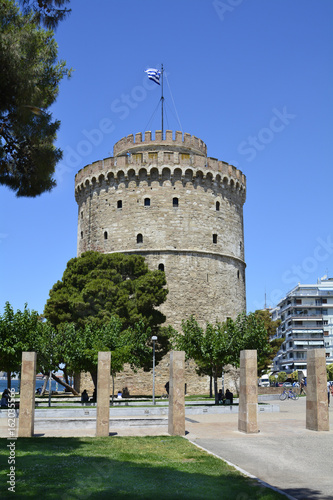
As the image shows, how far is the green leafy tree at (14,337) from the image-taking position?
69.1ft

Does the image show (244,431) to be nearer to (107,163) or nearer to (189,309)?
(189,309)

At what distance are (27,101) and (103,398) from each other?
7646mm

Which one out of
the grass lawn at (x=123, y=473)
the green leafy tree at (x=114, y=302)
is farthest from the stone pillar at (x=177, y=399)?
the green leafy tree at (x=114, y=302)

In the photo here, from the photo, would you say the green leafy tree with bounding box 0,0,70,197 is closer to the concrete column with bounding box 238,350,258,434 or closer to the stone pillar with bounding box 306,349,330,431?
the concrete column with bounding box 238,350,258,434

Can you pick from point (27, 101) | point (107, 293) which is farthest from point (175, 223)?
point (27, 101)

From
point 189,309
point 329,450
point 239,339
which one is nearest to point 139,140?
point 189,309

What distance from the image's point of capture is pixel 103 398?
13352 mm

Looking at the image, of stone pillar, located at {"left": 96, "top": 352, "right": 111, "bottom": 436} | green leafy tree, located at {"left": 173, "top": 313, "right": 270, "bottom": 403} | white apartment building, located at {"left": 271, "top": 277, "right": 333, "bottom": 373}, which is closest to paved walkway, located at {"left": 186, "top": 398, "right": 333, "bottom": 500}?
stone pillar, located at {"left": 96, "top": 352, "right": 111, "bottom": 436}

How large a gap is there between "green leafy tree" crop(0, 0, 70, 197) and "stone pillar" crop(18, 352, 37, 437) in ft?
15.3

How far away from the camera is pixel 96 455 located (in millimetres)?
9164

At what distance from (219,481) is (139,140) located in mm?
32494

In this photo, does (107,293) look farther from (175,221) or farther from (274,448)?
(274,448)

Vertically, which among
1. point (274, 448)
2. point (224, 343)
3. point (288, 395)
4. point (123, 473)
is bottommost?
point (288, 395)

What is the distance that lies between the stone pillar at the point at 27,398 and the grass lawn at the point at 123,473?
7.29 feet
